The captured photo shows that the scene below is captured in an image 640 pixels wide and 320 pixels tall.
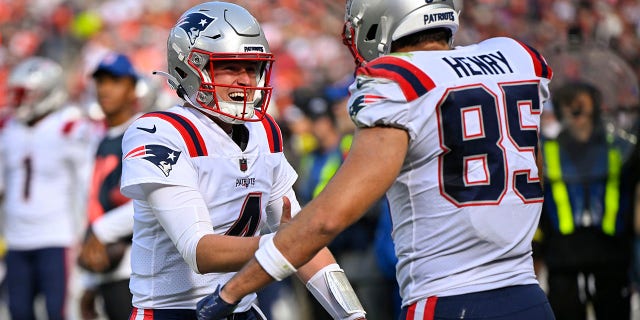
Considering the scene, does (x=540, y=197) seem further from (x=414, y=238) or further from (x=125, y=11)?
(x=125, y=11)

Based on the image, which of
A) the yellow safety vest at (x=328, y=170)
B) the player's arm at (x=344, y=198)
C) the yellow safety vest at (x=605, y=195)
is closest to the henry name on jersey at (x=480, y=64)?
the player's arm at (x=344, y=198)

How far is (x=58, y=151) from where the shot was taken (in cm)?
820

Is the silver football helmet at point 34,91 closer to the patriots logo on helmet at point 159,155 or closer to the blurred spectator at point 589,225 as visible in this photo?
the blurred spectator at point 589,225

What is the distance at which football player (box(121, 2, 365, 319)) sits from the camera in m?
3.64

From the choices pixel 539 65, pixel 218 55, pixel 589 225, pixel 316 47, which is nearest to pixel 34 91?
pixel 589 225

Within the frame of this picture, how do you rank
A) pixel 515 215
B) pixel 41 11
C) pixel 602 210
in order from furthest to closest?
pixel 41 11
pixel 602 210
pixel 515 215

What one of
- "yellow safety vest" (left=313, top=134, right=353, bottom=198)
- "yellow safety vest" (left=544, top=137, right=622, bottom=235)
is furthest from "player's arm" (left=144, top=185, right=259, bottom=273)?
"yellow safety vest" (left=313, top=134, right=353, bottom=198)

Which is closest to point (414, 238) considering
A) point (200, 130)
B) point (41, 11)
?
point (200, 130)

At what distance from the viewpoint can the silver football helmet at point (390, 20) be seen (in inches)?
138

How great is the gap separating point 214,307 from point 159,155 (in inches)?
21.6

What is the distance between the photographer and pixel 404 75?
3246mm

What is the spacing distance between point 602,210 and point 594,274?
38 cm

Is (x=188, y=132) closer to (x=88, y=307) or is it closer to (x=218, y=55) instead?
(x=218, y=55)

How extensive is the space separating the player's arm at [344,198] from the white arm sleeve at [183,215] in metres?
0.39
